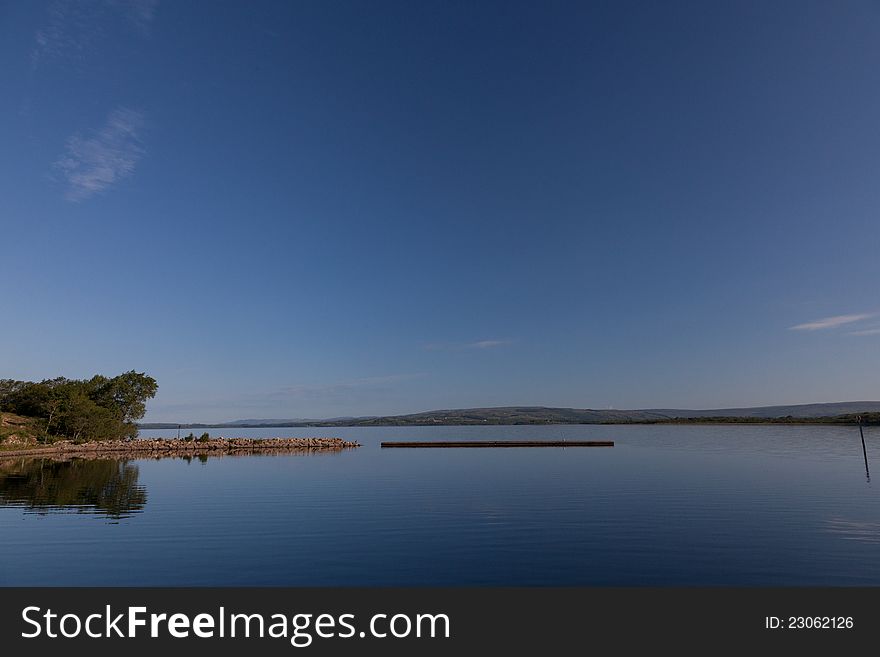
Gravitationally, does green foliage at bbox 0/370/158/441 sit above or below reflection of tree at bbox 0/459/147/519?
above

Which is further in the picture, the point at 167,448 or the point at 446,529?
the point at 167,448

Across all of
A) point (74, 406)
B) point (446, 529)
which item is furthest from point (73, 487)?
point (74, 406)

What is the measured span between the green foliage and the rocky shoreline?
4.49m

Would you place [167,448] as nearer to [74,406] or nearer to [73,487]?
[74,406]

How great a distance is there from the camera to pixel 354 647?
15.1 meters

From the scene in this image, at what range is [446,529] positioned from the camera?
31891 millimetres

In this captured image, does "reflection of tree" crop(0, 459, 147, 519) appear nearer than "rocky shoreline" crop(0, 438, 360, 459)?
Yes

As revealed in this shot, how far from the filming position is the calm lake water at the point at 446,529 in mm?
22438

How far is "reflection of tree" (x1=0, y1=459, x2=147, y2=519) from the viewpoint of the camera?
134 feet

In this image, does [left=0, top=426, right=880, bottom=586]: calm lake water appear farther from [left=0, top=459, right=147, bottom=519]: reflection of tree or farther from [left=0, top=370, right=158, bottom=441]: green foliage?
[left=0, top=370, right=158, bottom=441]: green foliage

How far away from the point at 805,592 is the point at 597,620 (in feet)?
30.1

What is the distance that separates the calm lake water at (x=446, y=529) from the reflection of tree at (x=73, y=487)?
29 centimetres

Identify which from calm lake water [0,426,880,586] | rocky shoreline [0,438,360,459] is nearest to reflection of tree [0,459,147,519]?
calm lake water [0,426,880,586]

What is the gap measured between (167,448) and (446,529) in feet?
365
